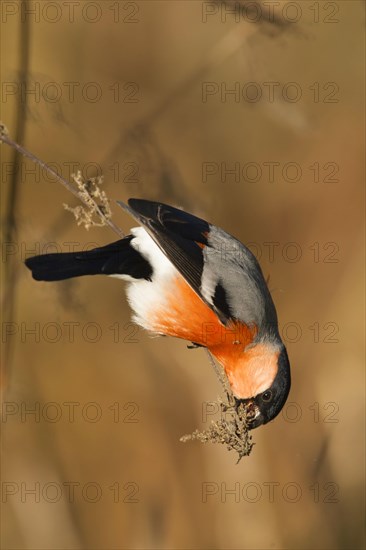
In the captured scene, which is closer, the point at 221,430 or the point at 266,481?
the point at 221,430

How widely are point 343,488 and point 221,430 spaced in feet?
5.19

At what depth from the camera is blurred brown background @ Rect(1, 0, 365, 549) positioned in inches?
134

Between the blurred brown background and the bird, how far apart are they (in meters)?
0.88

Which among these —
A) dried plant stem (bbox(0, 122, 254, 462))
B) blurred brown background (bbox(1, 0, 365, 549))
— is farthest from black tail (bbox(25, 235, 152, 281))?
blurred brown background (bbox(1, 0, 365, 549))

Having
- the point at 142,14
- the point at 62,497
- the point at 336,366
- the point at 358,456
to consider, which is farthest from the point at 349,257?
the point at 62,497

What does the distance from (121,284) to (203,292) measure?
1.16m

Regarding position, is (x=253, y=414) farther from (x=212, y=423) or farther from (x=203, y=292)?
(x=203, y=292)

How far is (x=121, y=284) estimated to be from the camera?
3500mm

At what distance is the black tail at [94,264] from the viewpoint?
2.55m

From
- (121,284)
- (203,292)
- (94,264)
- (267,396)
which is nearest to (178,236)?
(203,292)

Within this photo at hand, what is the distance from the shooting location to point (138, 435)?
11.6 feet

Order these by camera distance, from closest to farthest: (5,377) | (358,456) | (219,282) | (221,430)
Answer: (221,430) → (219,282) → (5,377) → (358,456)

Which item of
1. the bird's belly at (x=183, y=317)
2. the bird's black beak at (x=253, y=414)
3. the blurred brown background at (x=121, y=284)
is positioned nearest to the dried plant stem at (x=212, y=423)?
the bird's black beak at (x=253, y=414)

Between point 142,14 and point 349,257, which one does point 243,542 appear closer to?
point 349,257
